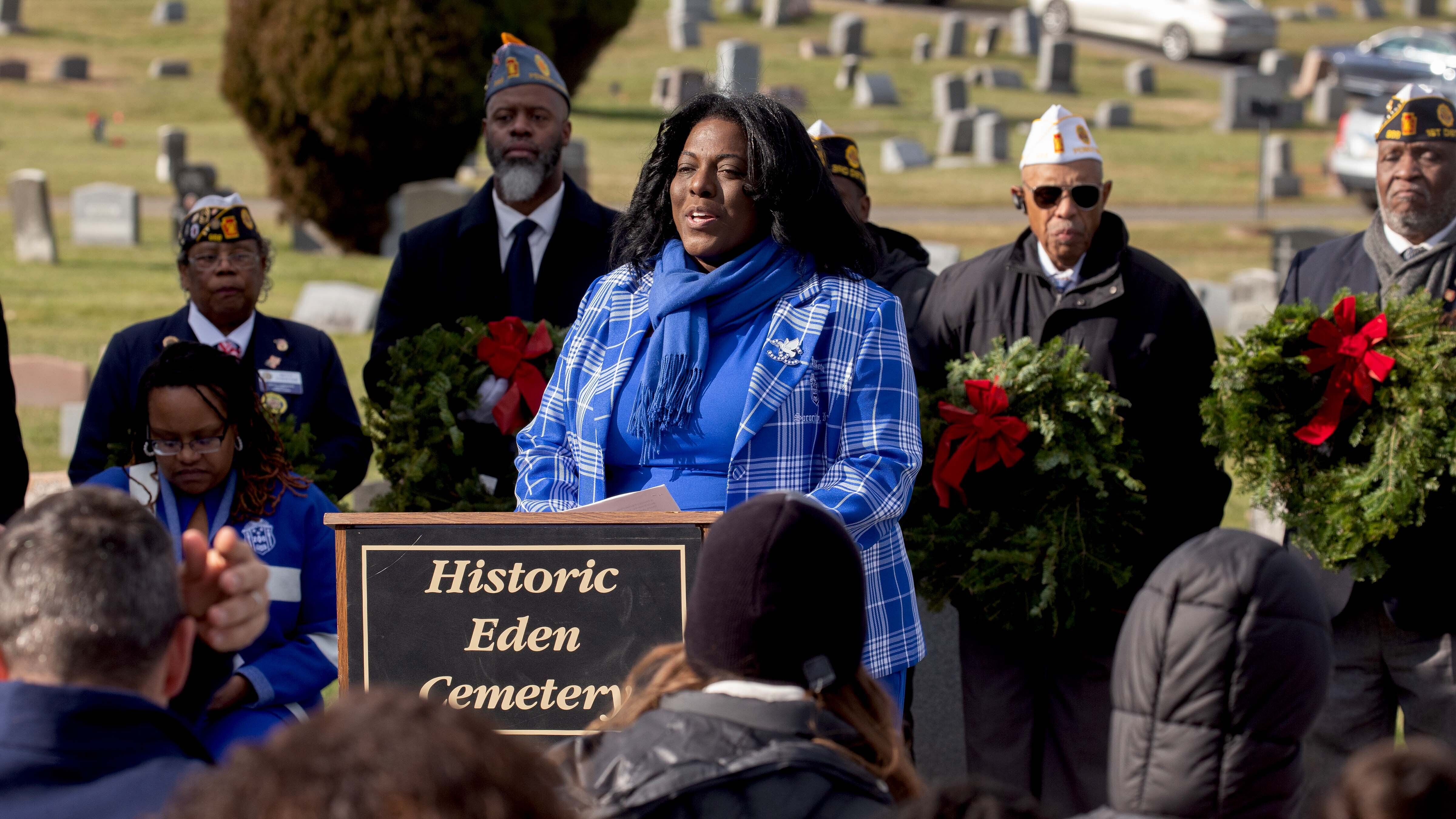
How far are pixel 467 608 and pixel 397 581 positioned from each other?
16cm

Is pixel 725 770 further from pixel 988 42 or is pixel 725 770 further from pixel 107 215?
pixel 988 42

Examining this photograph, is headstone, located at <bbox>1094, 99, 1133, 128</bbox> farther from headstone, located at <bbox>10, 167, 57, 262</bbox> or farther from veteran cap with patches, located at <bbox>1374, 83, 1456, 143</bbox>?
veteran cap with patches, located at <bbox>1374, 83, 1456, 143</bbox>

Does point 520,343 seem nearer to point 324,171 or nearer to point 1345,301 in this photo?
point 1345,301

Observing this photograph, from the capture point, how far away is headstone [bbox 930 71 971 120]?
2912 centimetres

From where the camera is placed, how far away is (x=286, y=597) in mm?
3900

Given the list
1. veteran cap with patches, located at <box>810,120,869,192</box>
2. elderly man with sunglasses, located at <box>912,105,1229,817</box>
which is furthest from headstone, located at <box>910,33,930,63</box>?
elderly man with sunglasses, located at <box>912,105,1229,817</box>

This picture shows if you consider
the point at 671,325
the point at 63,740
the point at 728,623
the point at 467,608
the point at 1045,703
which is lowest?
the point at 1045,703

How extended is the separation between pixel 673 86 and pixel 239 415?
1074 inches

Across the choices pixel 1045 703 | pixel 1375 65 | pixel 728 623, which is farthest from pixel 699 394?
pixel 1375 65

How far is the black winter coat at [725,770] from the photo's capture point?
202 cm

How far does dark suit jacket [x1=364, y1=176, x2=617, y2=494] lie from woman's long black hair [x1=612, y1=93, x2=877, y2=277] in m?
1.31

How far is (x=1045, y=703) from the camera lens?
4.51 meters

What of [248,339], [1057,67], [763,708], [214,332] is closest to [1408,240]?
[763,708]

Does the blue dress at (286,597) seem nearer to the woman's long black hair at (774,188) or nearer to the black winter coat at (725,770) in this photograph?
the woman's long black hair at (774,188)
